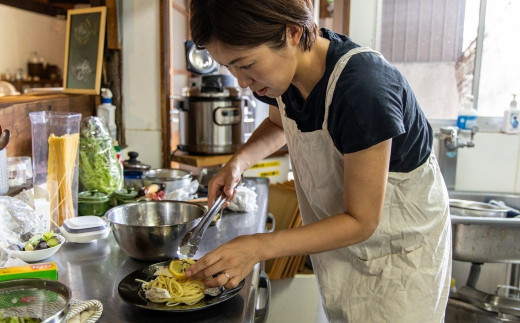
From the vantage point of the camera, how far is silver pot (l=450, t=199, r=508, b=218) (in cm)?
221

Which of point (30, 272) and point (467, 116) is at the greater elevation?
point (467, 116)

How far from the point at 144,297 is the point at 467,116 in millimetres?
2051

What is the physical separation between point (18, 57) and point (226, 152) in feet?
5.17

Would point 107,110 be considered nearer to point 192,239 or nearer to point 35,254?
point 35,254

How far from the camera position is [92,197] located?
1.63 m

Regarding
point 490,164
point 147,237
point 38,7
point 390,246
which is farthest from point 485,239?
point 38,7

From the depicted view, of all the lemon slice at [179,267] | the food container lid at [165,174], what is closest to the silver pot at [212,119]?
the food container lid at [165,174]

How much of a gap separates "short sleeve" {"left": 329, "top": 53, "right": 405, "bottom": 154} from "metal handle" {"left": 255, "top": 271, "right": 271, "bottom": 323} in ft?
2.02

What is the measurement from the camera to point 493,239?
2.01m

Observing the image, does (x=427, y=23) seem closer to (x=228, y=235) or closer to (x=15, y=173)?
(x=228, y=235)

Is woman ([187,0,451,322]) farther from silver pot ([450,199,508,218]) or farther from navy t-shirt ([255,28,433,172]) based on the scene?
silver pot ([450,199,508,218])

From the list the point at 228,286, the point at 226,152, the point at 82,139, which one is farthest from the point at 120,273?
the point at 226,152

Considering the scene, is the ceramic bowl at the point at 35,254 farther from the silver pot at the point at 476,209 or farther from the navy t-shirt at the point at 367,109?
the silver pot at the point at 476,209

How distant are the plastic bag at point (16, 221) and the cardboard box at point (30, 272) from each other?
0.25m
